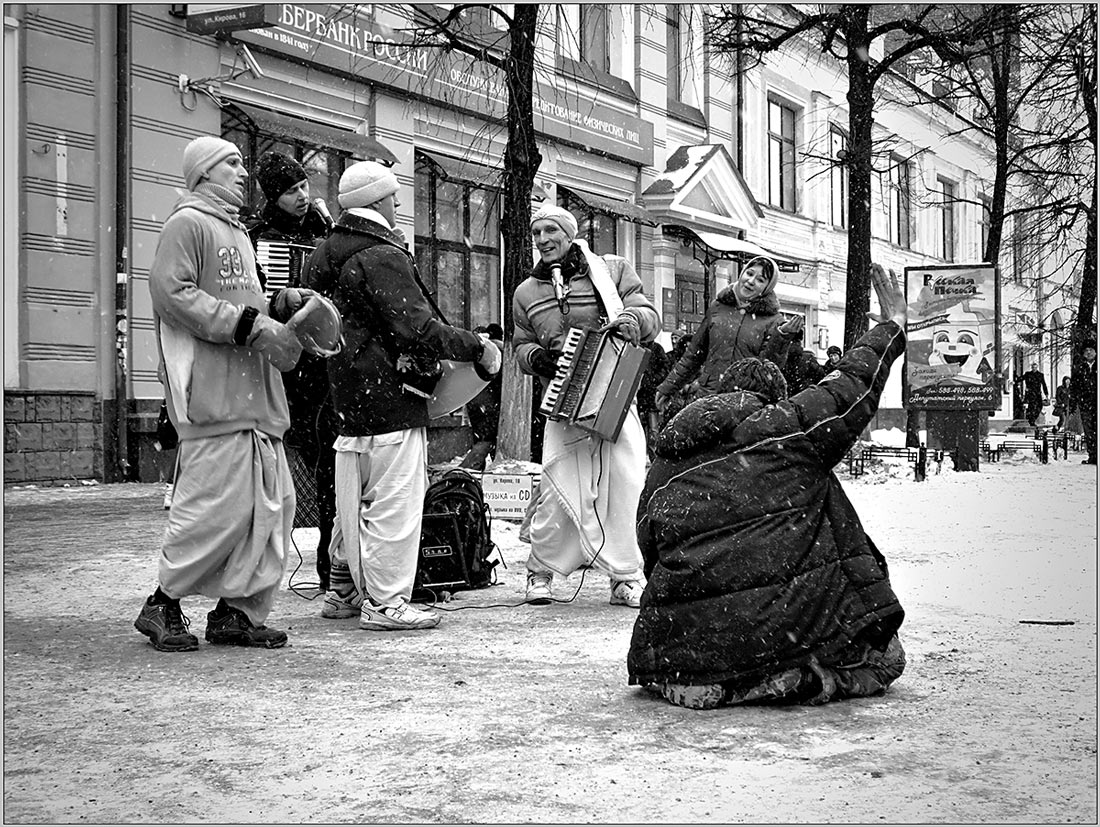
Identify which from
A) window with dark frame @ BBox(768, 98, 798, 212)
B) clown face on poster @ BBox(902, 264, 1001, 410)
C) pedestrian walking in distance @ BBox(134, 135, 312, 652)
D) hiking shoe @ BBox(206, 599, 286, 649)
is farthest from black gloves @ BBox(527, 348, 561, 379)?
window with dark frame @ BBox(768, 98, 798, 212)

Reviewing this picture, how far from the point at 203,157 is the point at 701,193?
21.3m

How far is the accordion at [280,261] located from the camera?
671 cm

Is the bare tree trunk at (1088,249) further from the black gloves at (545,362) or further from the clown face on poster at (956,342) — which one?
the black gloves at (545,362)

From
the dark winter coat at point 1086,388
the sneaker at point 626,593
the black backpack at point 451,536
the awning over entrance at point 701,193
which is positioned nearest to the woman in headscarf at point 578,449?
the sneaker at point 626,593

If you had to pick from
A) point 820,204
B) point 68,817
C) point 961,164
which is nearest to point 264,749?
point 68,817

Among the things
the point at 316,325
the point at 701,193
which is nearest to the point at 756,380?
the point at 316,325

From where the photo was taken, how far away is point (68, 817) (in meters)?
3.22

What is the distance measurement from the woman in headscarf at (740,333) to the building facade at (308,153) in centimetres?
422

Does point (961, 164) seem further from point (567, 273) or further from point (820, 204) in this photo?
point (567, 273)

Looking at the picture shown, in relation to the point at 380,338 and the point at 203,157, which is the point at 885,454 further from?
the point at 203,157

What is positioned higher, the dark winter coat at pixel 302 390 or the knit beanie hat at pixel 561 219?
the knit beanie hat at pixel 561 219

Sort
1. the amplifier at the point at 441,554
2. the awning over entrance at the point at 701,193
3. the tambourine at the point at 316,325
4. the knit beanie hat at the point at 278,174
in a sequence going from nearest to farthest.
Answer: the tambourine at the point at 316,325 < the knit beanie hat at the point at 278,174 < the amplifier at the point at 441,554 < the awning over entrance at the point at 701,193

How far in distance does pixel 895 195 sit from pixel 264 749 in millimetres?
36734

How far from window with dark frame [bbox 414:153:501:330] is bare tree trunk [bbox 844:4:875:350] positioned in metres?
4.68
